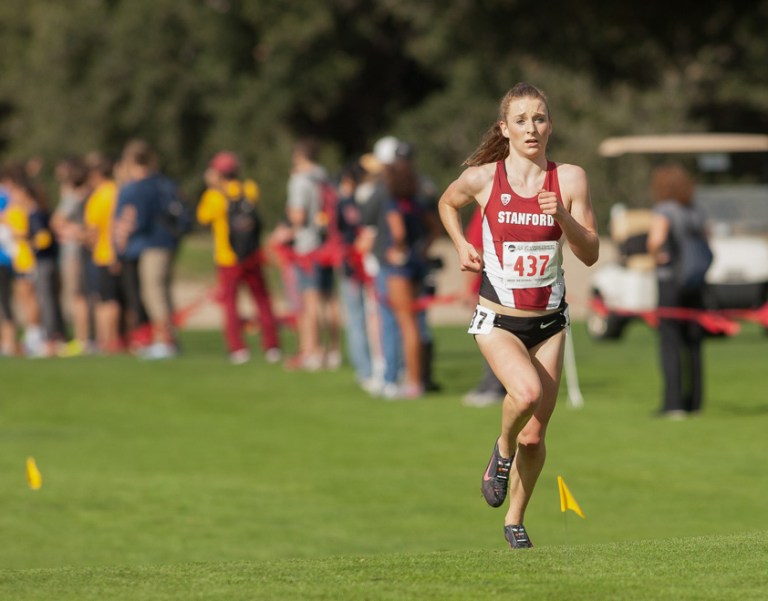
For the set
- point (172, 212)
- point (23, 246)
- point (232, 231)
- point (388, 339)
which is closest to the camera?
point (388, 339)

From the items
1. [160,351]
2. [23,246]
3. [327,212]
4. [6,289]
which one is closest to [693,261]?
Result: [327,212]

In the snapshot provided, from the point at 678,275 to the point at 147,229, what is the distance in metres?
7.52

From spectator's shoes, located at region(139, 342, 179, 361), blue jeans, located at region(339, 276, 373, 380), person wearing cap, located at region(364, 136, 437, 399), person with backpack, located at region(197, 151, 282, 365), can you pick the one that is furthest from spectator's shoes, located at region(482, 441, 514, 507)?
spectator's shoes, located at region(139, 342, 179, 361)

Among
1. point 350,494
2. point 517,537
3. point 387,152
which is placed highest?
point 387,152

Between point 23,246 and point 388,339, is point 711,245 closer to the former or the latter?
point 388,339

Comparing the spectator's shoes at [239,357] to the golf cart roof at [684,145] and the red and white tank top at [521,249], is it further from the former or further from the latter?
the red and white tank top at [521,249]

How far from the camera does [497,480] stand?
775cm

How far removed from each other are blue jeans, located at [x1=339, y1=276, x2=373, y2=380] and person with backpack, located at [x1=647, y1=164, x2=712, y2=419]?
145 inches

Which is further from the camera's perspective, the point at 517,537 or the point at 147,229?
the point at 147,229

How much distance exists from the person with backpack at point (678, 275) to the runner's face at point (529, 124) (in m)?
6.80

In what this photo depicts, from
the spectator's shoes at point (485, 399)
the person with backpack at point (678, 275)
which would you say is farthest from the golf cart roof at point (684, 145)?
the person with backpack at point (678, 275)

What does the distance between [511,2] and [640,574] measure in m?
39.4

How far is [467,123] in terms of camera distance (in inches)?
1869

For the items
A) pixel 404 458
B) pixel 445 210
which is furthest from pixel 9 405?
pixel 445 210
